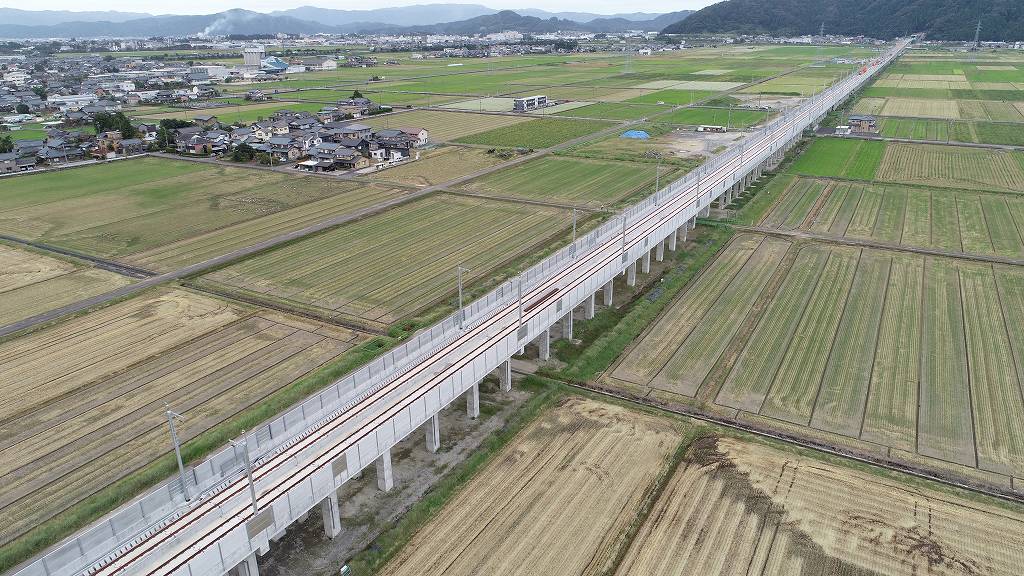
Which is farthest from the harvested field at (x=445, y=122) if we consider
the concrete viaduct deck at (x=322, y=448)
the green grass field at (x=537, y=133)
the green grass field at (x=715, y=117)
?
the concrete viaduct deck at (x=322, y=448)

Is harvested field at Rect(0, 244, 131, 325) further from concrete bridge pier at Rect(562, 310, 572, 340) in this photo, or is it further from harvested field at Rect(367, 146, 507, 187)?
harvested field at Rect(367, 146, 507, 187)

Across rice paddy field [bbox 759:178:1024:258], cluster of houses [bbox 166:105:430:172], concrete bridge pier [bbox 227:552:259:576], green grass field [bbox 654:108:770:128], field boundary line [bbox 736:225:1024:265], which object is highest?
green grass field [bbox 654:108:770:128]

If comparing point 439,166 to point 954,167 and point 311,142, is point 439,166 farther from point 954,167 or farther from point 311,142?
point 954,167

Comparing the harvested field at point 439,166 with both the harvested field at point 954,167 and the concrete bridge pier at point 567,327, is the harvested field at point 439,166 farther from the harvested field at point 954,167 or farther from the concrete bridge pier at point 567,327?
the harvested field at point 954,167

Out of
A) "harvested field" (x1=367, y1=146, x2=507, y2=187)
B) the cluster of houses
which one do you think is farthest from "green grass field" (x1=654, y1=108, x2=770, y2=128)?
the cluster of houses

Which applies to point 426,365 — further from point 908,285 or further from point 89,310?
point 908,285
